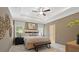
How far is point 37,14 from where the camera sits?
1876 mm

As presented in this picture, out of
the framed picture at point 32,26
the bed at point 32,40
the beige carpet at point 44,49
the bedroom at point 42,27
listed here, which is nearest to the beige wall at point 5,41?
the bedroom at point 42,27

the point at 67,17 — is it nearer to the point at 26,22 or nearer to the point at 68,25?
the point at 68,25

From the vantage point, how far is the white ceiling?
178cm

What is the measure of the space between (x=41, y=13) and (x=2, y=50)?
1.05 meters

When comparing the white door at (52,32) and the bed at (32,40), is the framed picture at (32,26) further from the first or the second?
the white door at (52,32)

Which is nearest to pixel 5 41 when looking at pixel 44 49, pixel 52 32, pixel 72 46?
pixel 44 49

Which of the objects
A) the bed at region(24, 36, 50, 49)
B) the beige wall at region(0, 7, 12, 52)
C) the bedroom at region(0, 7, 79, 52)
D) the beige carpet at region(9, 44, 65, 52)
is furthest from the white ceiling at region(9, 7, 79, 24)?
the beige carpet at region(9, 44, 65, 52)

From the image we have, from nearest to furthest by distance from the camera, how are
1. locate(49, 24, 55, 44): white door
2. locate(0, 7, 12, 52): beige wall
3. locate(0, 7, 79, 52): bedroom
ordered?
locate(0, 7, 12, 52): beige wall < locate(0, 7, 79, 52): bedroom < locate(49, 24, 55, 44): white door

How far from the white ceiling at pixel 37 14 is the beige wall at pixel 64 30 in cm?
9

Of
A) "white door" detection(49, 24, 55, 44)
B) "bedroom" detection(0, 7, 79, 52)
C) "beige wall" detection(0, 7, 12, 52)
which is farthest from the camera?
"white door" detection(49, 24, 55, 44)

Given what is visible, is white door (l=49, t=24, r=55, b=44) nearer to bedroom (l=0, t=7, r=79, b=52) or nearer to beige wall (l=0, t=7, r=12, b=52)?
bedroom (l=0, t=7, r=79, b=52)

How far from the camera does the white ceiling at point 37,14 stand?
1779 mm

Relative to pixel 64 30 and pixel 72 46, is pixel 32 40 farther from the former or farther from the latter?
pixel 72 46

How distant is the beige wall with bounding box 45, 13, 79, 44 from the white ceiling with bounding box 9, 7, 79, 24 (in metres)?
0.09
